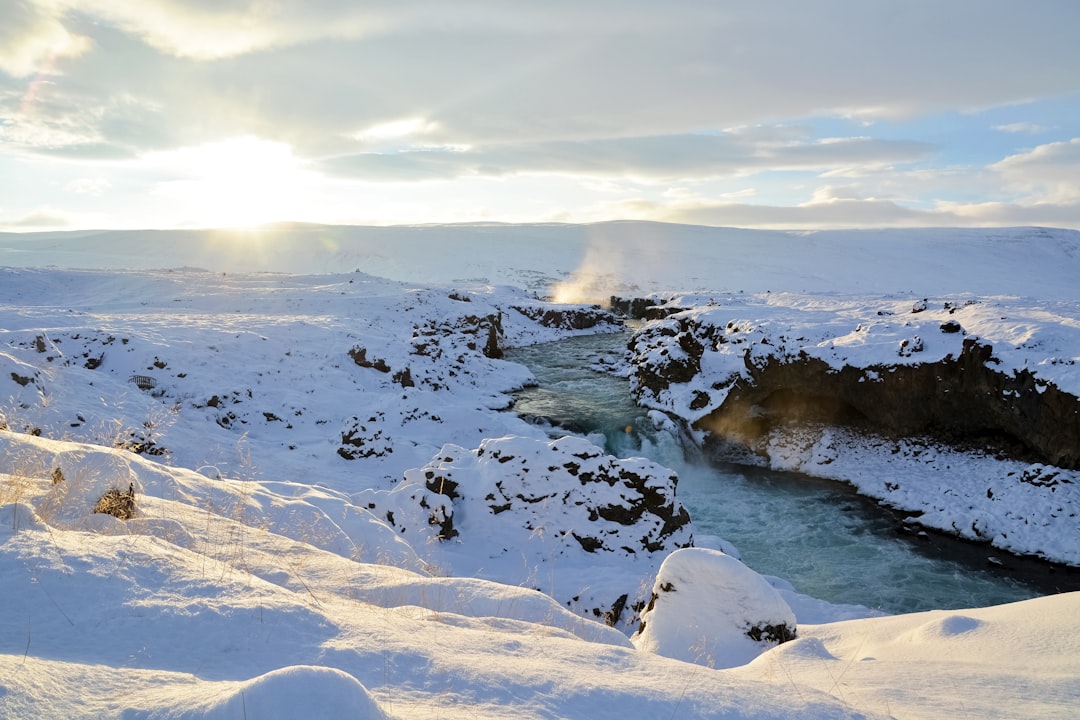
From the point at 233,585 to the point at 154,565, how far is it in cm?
53

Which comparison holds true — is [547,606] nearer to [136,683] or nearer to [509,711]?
[509,711]

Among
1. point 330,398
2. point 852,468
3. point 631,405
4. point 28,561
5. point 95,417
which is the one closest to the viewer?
point 28,561

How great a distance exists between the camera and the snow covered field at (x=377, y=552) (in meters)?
3.06

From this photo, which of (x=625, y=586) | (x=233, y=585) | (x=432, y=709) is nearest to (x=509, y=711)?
(x=432, y=709)

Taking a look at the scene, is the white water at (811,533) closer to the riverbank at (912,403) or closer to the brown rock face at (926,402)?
the riverbank at (912,403)

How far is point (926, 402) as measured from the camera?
18.4m

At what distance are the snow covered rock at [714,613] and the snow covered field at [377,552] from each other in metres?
0.03

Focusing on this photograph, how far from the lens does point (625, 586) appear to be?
10258 millimetres

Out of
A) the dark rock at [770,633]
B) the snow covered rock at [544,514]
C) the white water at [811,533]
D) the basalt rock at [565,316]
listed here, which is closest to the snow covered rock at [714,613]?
the dark rock at [770,633]

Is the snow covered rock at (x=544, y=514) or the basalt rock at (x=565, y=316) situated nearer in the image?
the snow covered rock at (x=544, y=514)

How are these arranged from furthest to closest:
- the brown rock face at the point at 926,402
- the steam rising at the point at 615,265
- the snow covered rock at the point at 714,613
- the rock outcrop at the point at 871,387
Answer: the steam rising at the point at 615,265, the rock outcrop at the point at 871,387, the brown rock face at the point at 926,402, the snow covered rock at the point at 714,613

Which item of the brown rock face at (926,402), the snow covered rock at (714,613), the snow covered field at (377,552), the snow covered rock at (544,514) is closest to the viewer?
the snow covered field at (377,552)

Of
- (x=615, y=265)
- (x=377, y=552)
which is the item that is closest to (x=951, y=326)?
(x=377, y=552)

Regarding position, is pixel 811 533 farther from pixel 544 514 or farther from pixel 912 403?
pixel 544 514
